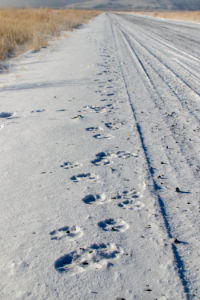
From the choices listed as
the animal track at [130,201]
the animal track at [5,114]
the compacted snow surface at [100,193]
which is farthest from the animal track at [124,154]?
the animal track at [5,114]

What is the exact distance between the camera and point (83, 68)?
6828mm

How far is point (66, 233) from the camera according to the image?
1.83 metres

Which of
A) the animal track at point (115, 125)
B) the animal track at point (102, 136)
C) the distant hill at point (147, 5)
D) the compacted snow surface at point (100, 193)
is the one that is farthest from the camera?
the distant hill at point (147, 5)

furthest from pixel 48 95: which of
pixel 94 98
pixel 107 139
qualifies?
pixel 107 139

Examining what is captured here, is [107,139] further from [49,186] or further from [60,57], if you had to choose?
[60,57]

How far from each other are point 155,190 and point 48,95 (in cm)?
336

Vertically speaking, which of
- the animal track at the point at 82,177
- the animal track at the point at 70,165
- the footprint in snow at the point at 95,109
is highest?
the footprint in snow at the point at 95,109

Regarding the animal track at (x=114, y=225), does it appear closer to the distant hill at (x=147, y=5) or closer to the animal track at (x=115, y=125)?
the animal track at (x=115, y=125)

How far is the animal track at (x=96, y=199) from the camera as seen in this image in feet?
7.09

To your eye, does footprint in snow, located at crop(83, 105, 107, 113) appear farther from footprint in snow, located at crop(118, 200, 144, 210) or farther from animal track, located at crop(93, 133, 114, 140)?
footprint in snow, located at crop(118, 200, 144, 210)

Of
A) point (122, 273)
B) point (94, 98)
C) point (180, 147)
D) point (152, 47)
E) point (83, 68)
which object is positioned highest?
point (152, 47)

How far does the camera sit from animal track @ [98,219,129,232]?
1.87 m

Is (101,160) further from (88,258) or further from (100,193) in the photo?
(88,258)

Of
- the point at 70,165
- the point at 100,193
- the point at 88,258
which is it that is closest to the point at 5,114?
the point at 70,165
